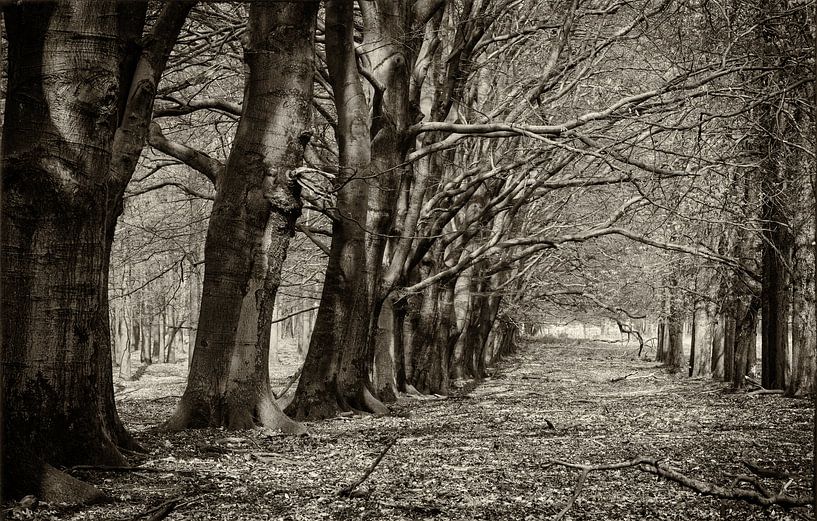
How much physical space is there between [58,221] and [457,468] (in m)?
3.73

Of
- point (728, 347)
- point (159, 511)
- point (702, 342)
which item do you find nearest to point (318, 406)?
point (159, 511)

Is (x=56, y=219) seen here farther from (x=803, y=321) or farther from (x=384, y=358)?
(x=803, y=321)

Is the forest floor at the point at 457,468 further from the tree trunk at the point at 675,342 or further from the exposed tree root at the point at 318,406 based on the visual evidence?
the tree trunk at the point at 675,342

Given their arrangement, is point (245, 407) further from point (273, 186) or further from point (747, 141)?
point (747, 141)

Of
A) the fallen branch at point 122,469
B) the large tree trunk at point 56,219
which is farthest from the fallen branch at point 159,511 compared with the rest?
the large tree trunk at point 56,219

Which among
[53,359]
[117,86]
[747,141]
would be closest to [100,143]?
[117,86]

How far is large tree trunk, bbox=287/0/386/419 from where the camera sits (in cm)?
1197

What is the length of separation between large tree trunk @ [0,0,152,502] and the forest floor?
0.56m

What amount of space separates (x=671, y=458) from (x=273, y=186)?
5031 millimetres

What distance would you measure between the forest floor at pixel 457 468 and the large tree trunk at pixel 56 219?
1.83ft

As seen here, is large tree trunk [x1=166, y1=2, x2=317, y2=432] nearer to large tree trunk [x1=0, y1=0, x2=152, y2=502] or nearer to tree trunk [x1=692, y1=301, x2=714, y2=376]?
large tree trunk [x1=0, y1=0, x2=152, y2=502]

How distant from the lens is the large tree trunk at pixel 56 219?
19.4 feet

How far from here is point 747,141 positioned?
14.7 metres

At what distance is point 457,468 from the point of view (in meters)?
7.01
